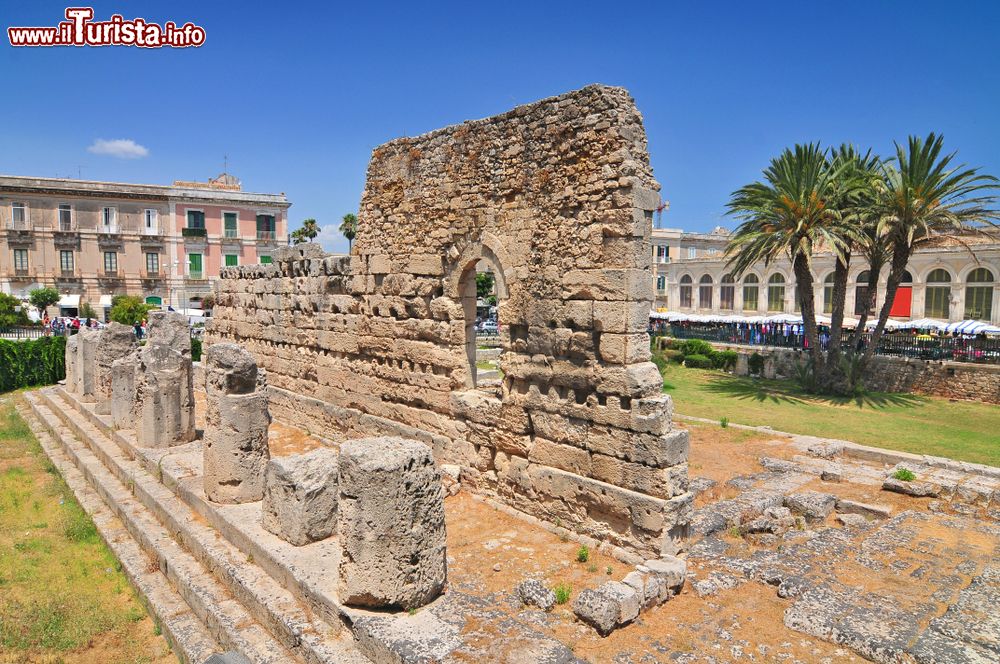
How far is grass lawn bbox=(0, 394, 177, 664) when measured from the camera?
5.56m

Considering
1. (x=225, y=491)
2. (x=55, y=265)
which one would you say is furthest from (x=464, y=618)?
(x=55, y=265)

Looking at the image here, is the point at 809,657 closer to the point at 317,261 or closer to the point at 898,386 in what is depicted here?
the point at 317,261

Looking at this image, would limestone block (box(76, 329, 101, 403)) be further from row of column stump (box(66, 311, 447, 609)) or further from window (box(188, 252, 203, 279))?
window (box(188, 252, 203, 279))

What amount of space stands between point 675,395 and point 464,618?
659 inches

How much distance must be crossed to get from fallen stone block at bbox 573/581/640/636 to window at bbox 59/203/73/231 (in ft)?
132

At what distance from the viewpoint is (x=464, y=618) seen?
5.34m

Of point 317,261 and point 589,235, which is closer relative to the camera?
point 589,235

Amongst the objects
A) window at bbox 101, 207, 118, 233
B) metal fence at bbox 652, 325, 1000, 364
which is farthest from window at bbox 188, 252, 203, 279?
metal fence at bbox 652, 325, 1000, 364

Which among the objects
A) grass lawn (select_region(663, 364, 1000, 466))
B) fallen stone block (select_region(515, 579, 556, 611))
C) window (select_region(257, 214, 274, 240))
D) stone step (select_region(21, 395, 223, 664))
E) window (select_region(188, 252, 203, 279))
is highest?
window (select_region(257, 214, 274, 240))

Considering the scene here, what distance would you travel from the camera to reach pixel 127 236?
3694 centimetres

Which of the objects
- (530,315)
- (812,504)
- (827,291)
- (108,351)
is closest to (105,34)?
(108,351)

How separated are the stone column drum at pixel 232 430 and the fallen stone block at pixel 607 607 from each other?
396 cm

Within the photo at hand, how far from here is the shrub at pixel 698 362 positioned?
2748 centimetres

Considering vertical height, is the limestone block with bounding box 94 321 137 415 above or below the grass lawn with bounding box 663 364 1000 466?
above
